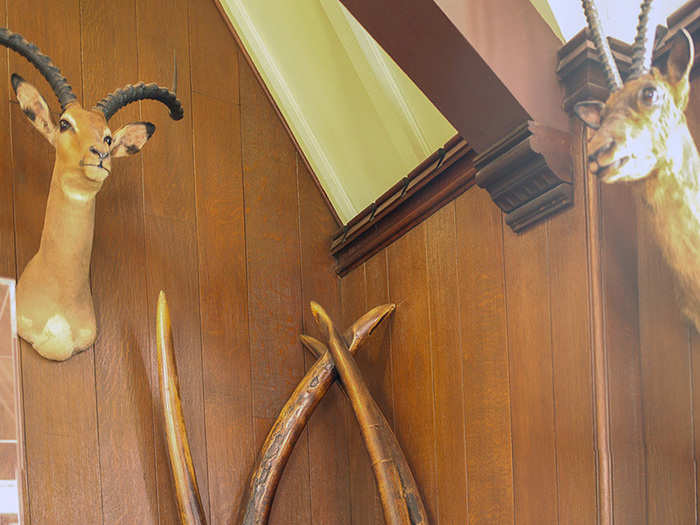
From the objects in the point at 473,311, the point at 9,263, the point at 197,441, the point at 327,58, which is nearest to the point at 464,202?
the point at 473,311

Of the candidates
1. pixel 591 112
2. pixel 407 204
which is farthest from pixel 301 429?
pixel 591 112

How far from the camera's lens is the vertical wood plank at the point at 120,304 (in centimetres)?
192

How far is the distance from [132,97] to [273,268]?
76 cm

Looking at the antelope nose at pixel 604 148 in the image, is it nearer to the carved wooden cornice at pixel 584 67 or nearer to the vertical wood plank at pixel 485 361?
the carved wooden cornice at pixel 584 67

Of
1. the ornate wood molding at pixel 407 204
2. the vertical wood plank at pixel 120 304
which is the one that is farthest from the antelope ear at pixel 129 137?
the ornate wood molding at pixel 407 204

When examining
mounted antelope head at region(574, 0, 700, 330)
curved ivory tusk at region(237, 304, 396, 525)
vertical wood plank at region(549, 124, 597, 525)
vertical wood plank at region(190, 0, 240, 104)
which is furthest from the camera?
vertical wood plank at region(190, 0, 240, 104)

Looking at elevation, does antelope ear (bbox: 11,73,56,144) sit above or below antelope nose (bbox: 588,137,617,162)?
above

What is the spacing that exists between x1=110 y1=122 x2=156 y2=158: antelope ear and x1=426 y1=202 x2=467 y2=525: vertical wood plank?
2.57ft

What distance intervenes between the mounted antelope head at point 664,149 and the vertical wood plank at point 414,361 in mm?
839

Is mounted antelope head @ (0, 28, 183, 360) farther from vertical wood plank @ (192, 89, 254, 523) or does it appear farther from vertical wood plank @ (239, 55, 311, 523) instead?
vertical wood plank @ (239, 55, 311, 523)

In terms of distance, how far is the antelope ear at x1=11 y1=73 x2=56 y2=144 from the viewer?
166cm

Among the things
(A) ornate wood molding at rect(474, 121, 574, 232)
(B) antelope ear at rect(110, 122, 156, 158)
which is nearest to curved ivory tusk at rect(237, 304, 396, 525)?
(A) ornate wood molding at rect(474, 121, 574, 232)

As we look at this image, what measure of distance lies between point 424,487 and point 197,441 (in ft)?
2.19

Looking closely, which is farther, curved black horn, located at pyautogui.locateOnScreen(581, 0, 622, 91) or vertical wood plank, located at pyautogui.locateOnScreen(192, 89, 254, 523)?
vertical wood plank, located at pyautogui.locateOnScreen(192, 89, 254, 523)
